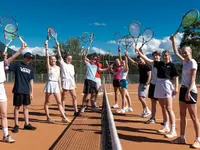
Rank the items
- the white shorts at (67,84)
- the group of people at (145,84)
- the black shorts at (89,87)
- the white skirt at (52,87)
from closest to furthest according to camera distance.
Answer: the group of people at (145,84) < the white skirt at (52,87) < the white shorts at (67,84) < the black shorts at (89,87)

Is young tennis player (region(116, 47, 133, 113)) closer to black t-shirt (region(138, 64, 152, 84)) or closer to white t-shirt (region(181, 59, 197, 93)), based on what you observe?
black t-shirt (region(138, 64, 152, 84))

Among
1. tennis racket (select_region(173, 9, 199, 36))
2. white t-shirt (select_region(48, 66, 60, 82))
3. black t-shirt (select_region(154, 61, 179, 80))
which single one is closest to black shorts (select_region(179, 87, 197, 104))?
black t-shirt (select_region(154, 61, 179, 80))

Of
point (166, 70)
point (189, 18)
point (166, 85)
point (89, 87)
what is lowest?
point (89, 87)

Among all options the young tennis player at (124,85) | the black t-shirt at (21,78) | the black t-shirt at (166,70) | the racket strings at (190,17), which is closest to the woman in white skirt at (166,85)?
the black t-shirt at (166,70)

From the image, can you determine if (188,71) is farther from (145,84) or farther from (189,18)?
(145,84)

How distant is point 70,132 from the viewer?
616 centimetres

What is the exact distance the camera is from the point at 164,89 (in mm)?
5699

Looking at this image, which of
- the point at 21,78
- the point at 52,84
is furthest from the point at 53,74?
the point at 21,78

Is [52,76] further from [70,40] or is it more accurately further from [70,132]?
[70,40]

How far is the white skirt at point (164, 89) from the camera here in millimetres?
5680

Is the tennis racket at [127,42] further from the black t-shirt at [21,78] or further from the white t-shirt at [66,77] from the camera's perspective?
the black t-shirt at [21,78]

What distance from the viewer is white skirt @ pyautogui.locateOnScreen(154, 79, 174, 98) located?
568cm

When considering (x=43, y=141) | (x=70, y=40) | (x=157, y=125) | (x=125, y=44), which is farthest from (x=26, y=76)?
(x=70, y=40)

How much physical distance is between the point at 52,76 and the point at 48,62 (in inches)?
15.4
